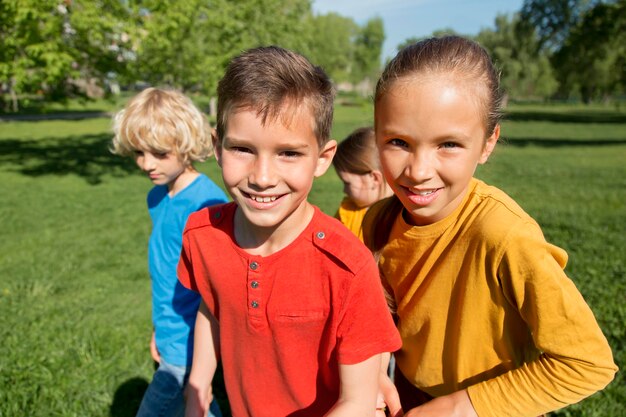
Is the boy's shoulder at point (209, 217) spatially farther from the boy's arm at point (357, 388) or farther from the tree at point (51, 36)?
the tree at point (51, 36)

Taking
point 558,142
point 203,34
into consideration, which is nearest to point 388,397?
point 558,142

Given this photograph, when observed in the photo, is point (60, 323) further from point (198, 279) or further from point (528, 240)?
point (528, 240)

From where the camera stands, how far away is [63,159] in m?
14.4

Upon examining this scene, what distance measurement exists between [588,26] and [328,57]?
130 feet

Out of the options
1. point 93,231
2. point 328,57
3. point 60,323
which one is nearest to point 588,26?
point 93,231

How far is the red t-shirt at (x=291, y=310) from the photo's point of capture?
1.52m

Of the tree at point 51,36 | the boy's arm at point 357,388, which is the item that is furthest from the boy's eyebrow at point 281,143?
the tree at point 51,36

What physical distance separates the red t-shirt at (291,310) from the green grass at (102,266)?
1.08 meters

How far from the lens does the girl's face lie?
1.43 metres

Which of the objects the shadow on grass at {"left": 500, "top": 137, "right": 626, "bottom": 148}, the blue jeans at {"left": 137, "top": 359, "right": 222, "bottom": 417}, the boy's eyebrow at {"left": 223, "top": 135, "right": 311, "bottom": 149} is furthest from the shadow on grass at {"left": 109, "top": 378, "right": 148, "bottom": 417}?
the shadow on grass at {"left": 500, "top": 137, "right": 626, "bottom": 148}

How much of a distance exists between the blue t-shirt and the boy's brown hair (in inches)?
39.5

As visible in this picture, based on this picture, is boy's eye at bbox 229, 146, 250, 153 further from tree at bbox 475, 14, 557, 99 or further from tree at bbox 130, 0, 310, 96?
tree at bbox 475, 14, 557, 99

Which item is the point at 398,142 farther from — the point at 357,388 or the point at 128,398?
the point at 128,398

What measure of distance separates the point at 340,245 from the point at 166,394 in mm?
1465
